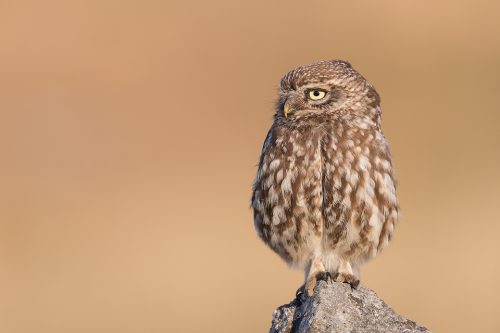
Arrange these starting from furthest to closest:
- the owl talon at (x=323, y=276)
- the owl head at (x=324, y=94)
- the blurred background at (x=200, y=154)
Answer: the blurred background at (x=200, y=154) < the owl head at (x=324, y=94) < the owl talon at (x=323, y=276)

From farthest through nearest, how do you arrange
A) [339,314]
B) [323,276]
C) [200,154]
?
[200,154] → [323,276] → [339,314]

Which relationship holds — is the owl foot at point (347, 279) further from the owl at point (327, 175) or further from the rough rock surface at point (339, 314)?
the rough rock surface at point (339, 314)

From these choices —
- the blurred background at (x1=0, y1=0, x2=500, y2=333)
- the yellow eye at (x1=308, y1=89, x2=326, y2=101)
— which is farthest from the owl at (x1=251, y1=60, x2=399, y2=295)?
the blurred background at (x1=0, y1=0, x2=500, y2=333)

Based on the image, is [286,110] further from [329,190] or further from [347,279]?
[347,279]

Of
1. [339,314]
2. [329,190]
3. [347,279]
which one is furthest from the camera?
[329,190]

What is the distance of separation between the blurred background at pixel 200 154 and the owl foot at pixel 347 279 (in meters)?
1.19

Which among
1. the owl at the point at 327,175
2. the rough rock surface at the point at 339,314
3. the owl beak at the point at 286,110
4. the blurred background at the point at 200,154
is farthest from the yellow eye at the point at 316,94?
the rough rock surface at the point at 339,314

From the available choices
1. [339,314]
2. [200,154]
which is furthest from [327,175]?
[200,154]

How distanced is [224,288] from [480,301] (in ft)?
8.23

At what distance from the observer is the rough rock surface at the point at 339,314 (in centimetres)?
488

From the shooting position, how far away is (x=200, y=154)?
16.4 m

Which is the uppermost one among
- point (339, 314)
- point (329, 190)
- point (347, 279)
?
point (329, 190)

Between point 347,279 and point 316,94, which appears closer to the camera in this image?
point 347,279

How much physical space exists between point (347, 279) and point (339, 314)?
95 centimetres
